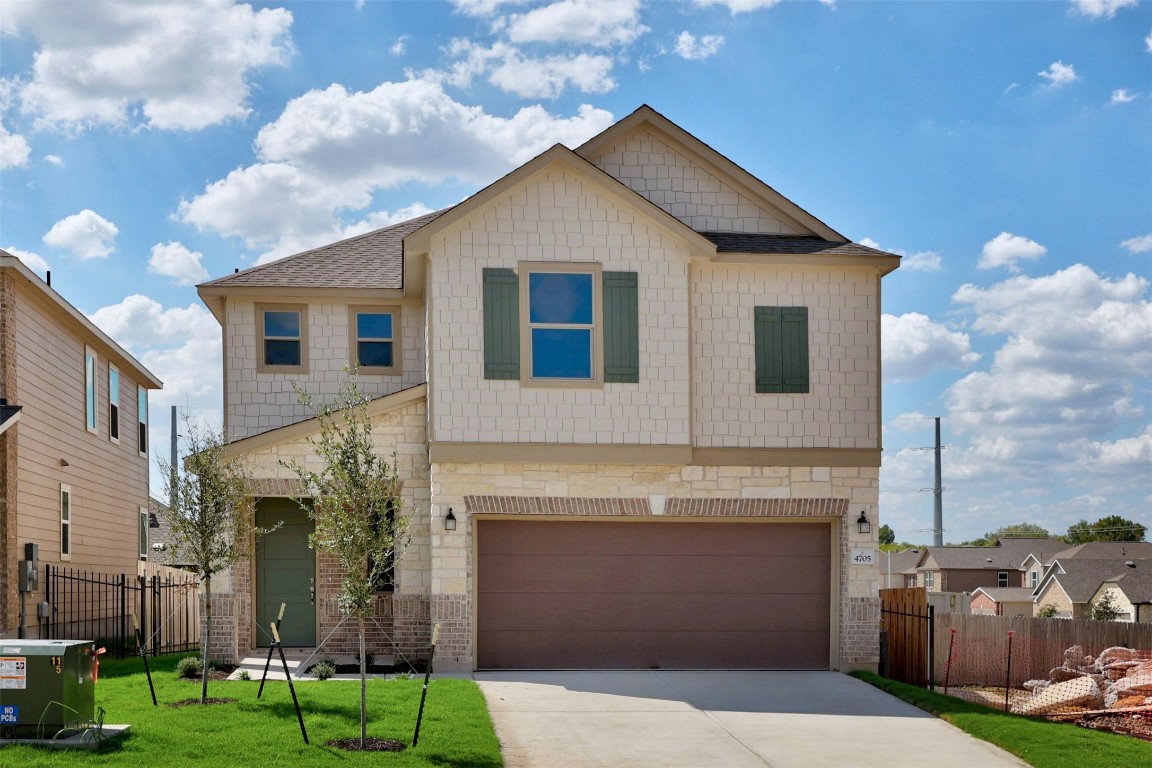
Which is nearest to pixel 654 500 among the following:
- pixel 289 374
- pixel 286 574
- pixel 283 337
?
pixel 286 574

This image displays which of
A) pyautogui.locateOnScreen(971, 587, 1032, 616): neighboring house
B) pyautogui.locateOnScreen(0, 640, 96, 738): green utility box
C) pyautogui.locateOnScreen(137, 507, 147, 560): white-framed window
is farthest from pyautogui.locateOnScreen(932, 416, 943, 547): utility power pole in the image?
pyautogui.locateOnScreen(0, 640, 96, 738): green utility box

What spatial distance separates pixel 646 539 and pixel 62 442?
11.5 m

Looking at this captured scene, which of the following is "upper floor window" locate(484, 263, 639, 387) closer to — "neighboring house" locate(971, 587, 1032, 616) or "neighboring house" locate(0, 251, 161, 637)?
"neighboring house" locate(0, 251, 161, 637)

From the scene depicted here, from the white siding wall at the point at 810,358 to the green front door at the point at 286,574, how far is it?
643cm

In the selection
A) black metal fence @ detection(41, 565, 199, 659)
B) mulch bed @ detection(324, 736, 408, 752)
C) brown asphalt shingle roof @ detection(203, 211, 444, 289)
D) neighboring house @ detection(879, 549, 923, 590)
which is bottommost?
neighboring house @ detection(879, 549, 923, 590)

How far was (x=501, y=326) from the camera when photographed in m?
17.1

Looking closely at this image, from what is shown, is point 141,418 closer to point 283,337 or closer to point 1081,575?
point 283,337

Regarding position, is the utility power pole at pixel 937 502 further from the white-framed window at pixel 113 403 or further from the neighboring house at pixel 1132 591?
the white-framed window at pixel 113 403

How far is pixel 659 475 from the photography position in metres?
17.6

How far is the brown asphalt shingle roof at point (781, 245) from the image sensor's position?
1820cm

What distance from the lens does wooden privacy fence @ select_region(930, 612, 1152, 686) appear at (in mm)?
19062

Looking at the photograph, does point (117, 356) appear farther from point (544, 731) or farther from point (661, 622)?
point (544, 731)

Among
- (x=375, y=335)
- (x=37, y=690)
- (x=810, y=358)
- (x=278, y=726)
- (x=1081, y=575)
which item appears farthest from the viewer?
(x=1081, y=575)

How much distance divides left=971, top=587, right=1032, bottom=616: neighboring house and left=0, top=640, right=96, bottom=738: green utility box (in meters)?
62.9
